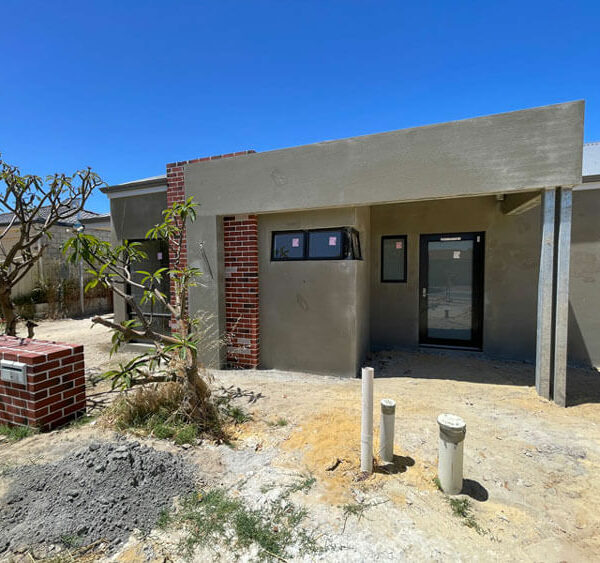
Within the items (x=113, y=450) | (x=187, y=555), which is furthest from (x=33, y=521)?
(x=187, y=555)

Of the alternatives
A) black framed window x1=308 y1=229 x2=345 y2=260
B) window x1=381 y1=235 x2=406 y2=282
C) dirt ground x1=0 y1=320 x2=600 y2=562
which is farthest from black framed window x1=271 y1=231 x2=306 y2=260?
window x1=381 y1=235 x2=406 y2=282

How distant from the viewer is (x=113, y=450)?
263cm

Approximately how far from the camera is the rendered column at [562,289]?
3.89 meters

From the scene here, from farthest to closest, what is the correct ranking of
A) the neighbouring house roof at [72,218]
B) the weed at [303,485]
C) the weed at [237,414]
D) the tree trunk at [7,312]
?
the neighbouring house roof at [72,218] → the tree trunk at [7,312] → the weed at [237,414] → the weed at [303,485]

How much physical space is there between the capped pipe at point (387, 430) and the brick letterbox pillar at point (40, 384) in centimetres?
309

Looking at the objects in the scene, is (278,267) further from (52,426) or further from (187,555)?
(187,555)

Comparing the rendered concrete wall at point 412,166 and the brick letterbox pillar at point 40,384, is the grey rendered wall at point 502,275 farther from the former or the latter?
the brick letterbox pillar at point 40,384

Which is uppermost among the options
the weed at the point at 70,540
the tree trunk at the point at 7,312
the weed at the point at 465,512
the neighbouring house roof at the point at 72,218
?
the neighbouring house roof at the point at 72,218

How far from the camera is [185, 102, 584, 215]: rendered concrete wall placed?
3.82 m

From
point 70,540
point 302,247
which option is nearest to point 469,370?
point 302,247

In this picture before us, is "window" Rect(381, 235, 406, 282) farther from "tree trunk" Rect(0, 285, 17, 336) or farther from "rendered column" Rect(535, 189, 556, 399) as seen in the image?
"tree trunk" Rect(0, 285, 17, 336)

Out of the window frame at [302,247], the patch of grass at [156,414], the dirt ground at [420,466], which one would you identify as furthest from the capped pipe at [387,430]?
the window frame at [302,247]

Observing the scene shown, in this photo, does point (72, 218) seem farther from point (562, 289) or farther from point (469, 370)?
point (562, 289)

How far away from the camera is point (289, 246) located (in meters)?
5.33
